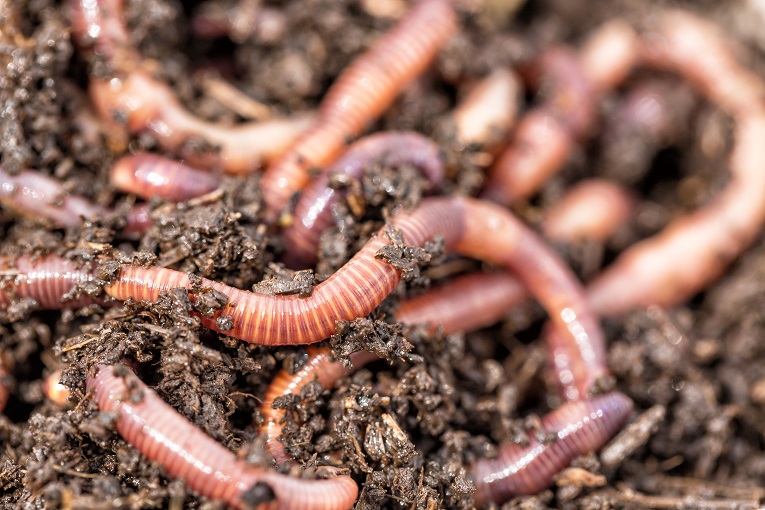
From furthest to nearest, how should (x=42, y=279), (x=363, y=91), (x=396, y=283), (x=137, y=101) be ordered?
1. (x=363, y=91)
2. (x=137, y=101)
3. (x=42, y=279)
4. (x=396, y=283)

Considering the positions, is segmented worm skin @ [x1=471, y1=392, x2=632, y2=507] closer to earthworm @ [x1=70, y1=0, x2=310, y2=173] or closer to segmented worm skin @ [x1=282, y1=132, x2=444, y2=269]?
segmented worm skin @ [x1=282, y1=132, x2=444, y2=269]

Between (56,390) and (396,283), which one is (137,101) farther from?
(396,283)

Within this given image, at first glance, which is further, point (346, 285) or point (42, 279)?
point (42, 279)

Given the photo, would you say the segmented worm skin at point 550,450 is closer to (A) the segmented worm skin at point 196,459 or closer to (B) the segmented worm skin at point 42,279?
(A) the segmented worm skin at point 196,459

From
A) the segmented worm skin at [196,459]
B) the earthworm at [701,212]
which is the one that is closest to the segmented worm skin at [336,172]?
the segmented worm skin at [196,459]

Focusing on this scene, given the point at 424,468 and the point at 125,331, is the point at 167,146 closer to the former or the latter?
the point at 125,331

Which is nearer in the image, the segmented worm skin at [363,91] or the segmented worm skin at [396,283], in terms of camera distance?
the segmented worm skin at [396,283]

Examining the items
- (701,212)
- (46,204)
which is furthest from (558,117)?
(46,204)
